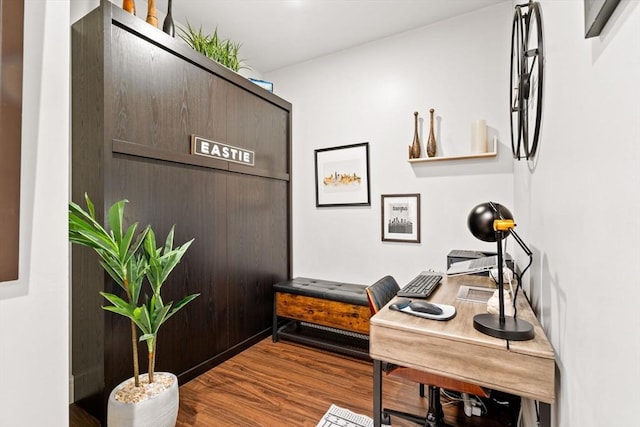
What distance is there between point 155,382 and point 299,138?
276 cm

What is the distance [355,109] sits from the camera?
316 cm

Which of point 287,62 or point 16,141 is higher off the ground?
point 287,62

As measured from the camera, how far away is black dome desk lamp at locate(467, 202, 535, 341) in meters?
0.99

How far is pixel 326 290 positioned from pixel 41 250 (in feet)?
7.53

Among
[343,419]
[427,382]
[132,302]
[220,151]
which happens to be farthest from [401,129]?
[132,302]

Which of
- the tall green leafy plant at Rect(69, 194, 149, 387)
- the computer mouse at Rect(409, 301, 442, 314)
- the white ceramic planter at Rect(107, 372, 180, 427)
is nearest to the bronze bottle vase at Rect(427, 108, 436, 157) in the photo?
the computer mouse at Rect(409, 301, 442, 314)

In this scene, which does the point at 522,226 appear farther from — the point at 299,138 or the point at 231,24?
the point at 231,24

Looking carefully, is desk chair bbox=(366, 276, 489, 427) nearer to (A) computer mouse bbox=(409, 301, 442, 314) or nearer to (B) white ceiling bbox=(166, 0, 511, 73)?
(A) computer mouse bbox=(409, 301, 442, 314)

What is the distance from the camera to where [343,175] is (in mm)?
3227

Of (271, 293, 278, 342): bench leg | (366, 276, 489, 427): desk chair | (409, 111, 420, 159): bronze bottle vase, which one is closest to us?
(366, 276, 489, 427): desk chair

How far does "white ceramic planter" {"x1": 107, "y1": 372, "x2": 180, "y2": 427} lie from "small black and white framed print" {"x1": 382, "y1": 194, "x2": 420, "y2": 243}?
87.3 inches

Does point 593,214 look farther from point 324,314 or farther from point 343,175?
point 343,175

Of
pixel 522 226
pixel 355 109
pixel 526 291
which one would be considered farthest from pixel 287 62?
pixel 526 291

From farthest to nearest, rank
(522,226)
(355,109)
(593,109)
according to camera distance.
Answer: (355,109) → (522,226) → (593,109)
